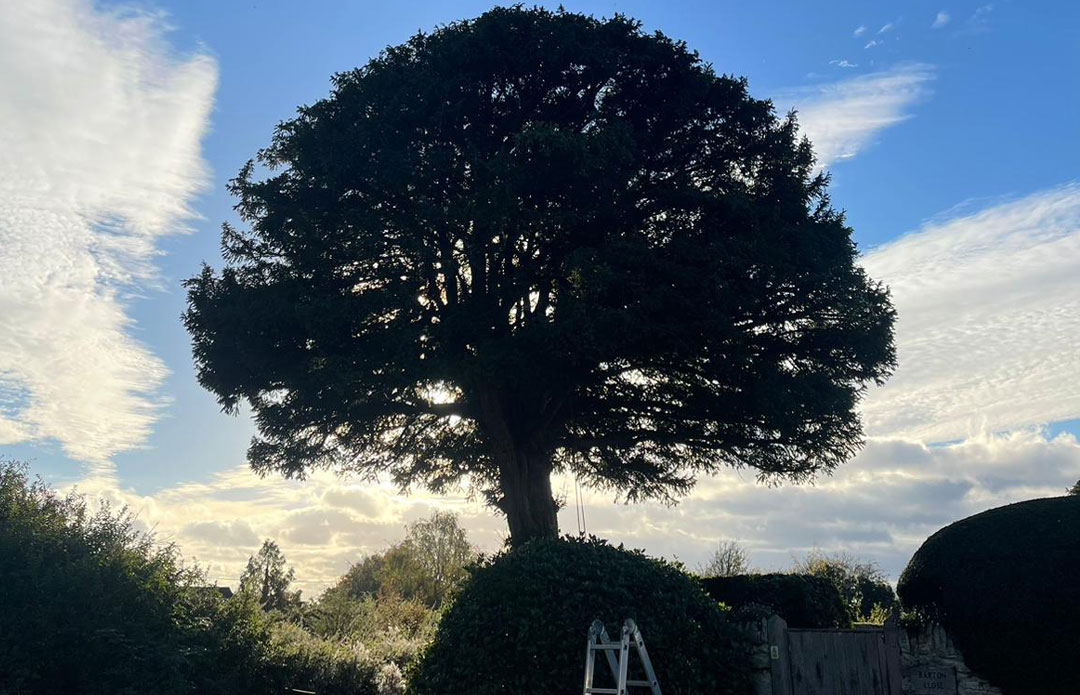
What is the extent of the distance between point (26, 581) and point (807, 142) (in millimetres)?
21795

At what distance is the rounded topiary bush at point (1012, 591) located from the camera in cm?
1166

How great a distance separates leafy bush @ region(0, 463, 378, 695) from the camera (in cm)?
1324

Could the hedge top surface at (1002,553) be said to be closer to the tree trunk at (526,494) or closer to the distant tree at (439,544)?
the tree trunk at (526,494)

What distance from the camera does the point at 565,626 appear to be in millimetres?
11891

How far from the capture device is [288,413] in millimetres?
22469

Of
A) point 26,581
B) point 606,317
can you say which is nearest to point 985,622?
point 606,317

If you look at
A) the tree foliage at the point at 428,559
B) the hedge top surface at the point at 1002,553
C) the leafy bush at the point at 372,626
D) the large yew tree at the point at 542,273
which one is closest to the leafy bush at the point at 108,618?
the leafy bush at the point at 372,626

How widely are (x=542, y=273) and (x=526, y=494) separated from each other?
5.85 metres

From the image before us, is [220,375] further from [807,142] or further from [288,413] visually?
[807,142]

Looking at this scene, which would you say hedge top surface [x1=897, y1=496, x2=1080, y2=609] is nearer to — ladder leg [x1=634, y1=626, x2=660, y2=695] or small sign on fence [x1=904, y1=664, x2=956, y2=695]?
small sign on fence [x1=904, y1=664, x2=956, y2=695]

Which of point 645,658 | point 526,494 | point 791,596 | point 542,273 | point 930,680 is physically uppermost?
point 542,273

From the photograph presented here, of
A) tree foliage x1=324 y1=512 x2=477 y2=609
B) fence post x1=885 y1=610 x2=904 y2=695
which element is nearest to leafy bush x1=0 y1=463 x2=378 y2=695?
fence post x1=885 y1=610 x2=904 y2=695

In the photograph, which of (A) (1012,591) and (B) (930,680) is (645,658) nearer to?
(B) (930,680)

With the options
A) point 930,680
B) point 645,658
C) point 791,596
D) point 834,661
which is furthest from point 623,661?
point 791,596
